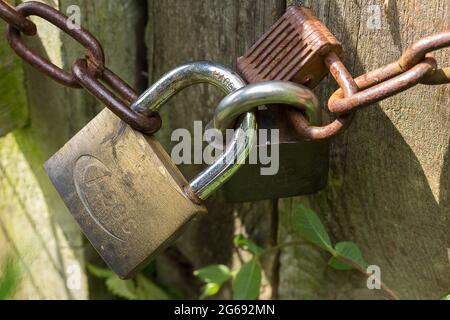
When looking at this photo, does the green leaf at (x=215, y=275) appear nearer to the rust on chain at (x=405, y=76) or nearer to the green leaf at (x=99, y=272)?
the green leaf at (x=99, y=272)

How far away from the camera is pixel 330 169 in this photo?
1.31m

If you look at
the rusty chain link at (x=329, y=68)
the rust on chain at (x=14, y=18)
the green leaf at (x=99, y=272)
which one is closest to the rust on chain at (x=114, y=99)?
the rusty chain link at (x=329, y=68)

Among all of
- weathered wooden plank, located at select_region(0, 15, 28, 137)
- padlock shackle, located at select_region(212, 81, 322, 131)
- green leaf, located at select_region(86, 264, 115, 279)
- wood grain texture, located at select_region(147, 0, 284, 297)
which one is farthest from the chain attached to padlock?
green leaf, located at select_region(86, 264, 115, 279)

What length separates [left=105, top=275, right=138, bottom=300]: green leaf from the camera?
167 centimetres

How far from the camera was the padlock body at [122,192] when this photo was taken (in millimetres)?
1119

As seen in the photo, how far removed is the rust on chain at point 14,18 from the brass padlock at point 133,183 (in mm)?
194

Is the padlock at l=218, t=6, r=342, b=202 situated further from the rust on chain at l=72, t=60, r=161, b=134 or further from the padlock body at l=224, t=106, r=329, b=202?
the rust on chain at l=72, t=60, r=161, b=134

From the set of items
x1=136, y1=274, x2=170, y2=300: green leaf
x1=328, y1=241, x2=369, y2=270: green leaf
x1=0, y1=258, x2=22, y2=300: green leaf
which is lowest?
x1=136, y1=274, x2=170, y2=300: green leaf

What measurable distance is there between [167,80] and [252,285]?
49 centimetres

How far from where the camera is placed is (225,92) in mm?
1093

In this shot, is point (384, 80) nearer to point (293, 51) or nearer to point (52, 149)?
point (293, 51)
